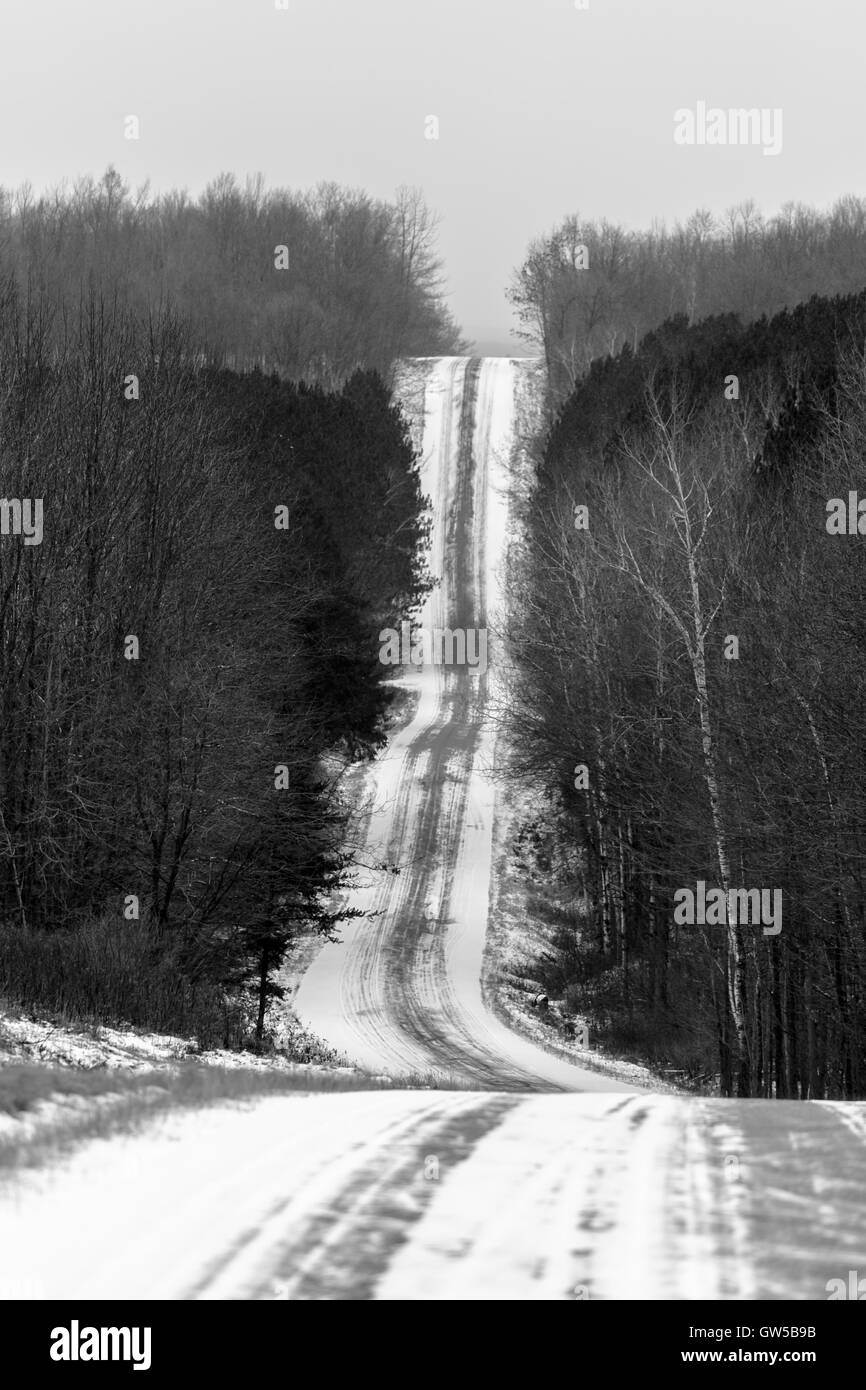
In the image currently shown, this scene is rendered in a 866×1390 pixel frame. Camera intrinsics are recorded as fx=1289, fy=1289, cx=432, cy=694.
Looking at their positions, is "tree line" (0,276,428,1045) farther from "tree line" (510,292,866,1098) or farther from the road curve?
"tree line" (510,292,866,1098)

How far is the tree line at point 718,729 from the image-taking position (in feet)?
60.2

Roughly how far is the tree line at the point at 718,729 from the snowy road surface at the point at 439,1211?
1022 centimetres

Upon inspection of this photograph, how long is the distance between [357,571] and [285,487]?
698cm

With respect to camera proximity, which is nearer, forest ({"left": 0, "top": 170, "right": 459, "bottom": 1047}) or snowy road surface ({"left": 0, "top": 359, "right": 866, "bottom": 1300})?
snowy road surface ({"left": 0, "top": 359, "right": 866, "bottom": 1300})

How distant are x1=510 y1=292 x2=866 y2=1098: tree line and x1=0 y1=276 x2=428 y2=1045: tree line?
631 cm

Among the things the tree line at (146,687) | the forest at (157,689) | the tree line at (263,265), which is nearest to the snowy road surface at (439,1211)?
the forest at (157,689)

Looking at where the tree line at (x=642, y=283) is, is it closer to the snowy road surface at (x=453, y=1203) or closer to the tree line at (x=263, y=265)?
the tree line at (x=263, y=265)

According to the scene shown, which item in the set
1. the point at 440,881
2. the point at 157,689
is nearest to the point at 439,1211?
the point at 157,689

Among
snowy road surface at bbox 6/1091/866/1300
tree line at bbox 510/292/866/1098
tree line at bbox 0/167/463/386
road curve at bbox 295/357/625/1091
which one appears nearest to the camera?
snowy road surface at bbox 6/1091/866/1300

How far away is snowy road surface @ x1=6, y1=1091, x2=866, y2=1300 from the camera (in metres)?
4.59

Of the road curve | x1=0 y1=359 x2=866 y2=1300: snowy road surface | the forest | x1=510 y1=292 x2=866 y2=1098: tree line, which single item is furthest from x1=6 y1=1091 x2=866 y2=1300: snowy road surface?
the road curve

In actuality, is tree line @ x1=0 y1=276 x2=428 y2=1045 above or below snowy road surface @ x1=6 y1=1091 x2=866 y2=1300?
above
